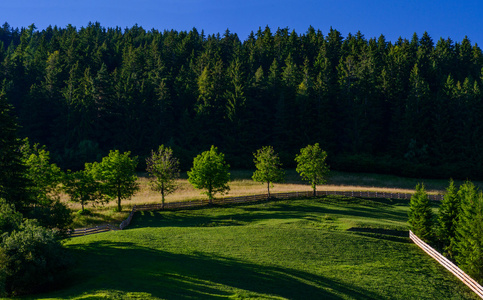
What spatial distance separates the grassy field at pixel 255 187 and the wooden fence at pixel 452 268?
94.0 feet

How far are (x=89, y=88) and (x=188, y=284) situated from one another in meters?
87.7

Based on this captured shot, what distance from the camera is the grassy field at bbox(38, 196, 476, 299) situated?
69.9 ft

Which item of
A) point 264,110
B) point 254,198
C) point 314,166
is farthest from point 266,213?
point 264,110

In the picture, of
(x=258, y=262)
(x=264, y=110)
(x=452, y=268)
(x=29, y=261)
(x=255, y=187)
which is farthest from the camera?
(x=264, y=110)

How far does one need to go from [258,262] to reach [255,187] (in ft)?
128

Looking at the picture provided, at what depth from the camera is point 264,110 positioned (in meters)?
99.0

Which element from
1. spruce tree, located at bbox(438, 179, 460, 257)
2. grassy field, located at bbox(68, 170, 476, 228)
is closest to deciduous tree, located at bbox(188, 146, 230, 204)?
grassy field, located at bbox(68, 170, 476, 228)

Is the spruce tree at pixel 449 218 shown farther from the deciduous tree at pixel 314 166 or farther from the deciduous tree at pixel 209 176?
the deciduous tree at pixel 209 176

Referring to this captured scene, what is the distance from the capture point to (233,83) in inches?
3959

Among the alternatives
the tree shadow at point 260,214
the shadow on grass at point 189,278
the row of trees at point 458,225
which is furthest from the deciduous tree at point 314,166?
the shadow on grass at point 189,278

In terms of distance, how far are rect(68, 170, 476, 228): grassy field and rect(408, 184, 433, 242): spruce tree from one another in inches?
1028

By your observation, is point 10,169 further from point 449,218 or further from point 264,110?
point 264,110

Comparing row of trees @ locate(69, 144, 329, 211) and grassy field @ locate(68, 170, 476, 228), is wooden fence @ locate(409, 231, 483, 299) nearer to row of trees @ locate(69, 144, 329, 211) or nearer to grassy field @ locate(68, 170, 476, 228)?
row of trees @ locate(69, 144, 329, 211)

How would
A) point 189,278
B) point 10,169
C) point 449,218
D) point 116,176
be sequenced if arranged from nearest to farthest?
point 189,278 < point 10,169 < point 449,218 < point 116,176
